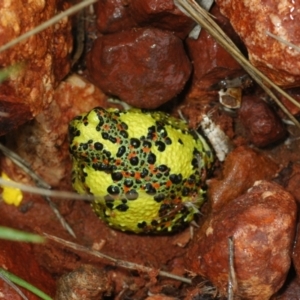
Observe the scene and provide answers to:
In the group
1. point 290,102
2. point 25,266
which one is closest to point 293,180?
point 290,102

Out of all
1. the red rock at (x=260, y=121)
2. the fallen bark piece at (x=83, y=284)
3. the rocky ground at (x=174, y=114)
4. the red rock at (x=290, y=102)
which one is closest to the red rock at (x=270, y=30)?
the rocky ground at (x=174, y=114)

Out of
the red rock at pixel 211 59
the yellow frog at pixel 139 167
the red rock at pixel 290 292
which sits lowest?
the red rock at pixel 290 292

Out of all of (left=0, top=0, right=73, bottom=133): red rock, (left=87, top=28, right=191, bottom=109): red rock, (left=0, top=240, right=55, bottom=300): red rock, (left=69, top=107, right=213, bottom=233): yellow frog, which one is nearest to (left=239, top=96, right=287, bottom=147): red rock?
(left=69, top=107, right=213, bottom=233): yellow frog

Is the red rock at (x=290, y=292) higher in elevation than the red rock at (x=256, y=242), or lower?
lower

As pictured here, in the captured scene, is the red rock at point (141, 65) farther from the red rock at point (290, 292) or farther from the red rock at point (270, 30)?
the red rock at point (290, 292)

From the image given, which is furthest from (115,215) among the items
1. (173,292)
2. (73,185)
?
(173,292)

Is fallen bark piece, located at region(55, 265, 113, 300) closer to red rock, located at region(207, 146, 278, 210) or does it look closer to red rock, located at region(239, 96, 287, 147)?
red rock, located at region(207, 146, 278, 210)

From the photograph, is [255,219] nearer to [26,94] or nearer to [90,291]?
[90,291]
